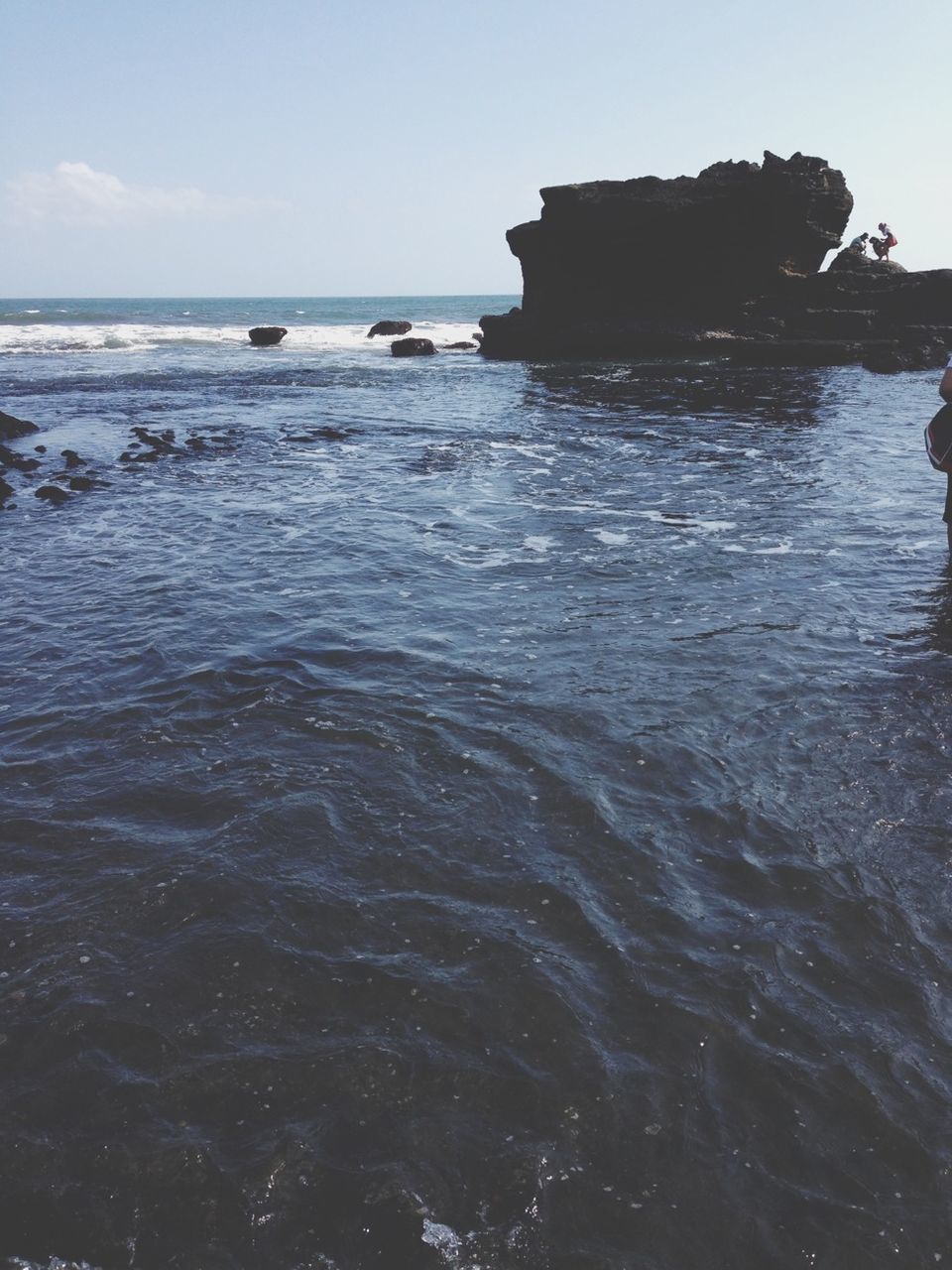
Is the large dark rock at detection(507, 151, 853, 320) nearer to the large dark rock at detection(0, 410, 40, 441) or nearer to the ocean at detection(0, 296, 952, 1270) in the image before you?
the large dark rock at detection(0, 410, 40, 441)

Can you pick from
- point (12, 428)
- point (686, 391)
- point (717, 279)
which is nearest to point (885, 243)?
point (717, 279)

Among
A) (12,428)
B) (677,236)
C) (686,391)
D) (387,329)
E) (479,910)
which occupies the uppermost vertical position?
(677,236)

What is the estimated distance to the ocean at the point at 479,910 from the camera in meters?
2.97

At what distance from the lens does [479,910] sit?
4.39 meters

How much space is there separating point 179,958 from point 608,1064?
7.03 ft

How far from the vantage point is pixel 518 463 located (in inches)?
706

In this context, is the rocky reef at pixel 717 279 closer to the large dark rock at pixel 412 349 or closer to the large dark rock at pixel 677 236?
the large dark rock at pixel 677 236

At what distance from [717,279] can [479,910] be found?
46.4 metres

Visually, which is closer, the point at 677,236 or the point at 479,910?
the point at 479,910

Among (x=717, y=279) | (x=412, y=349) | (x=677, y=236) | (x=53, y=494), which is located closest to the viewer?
(x=53, y=494)

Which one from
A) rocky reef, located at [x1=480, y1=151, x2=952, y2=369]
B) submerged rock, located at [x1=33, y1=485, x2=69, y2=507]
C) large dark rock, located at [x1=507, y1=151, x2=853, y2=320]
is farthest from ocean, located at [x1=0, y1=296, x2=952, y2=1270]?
large dark rock, located at [x1=507, y1=151, x2=853, y2=320]

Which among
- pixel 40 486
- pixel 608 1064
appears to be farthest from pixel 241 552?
pixel 608 1064

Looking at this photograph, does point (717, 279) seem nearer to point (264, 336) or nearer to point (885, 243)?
point (885, 243)

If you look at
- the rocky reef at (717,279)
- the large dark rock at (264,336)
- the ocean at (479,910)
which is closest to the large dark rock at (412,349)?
the rocky reef at (717,279)
